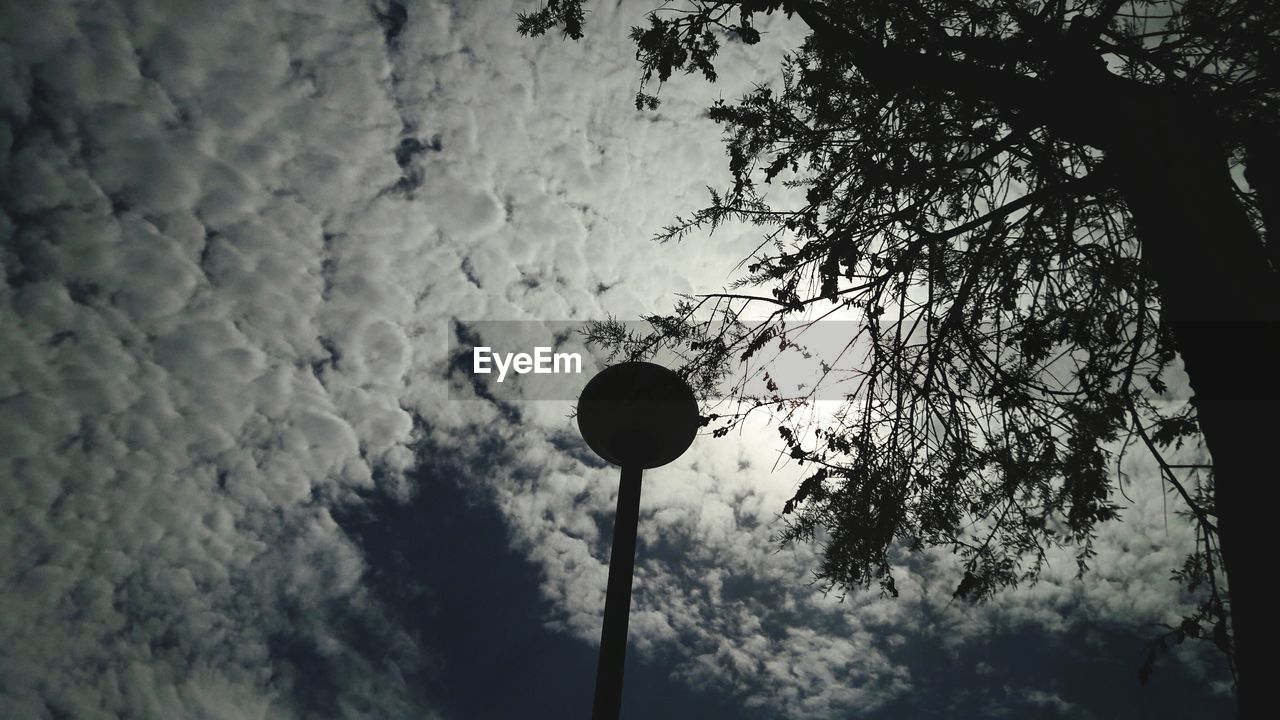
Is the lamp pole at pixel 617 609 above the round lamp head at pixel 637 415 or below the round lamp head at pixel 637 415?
below

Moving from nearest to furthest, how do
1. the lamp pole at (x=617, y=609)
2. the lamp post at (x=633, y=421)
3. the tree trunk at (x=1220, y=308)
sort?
1. the tree trunk at (x=1220, y=308)
2. the lamp pole at (x=617, y=609)
3. the lamp post at (x=633, y=421)

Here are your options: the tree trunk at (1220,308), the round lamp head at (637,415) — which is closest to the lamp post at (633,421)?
the round lamp head at (637,415)

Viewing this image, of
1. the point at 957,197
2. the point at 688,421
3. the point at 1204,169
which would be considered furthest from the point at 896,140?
the point at 688,421

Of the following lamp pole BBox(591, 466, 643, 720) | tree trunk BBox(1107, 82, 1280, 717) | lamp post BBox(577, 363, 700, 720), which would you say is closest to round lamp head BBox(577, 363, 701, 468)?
lamp post BBox(577, 363, 700, 720)

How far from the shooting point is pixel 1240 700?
8.14 feet

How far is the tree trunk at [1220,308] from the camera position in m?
2.49

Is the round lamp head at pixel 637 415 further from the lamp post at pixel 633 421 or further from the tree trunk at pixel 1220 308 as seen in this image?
the tree trunk at pixel 1220 308

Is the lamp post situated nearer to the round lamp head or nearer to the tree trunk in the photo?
the round lamp head

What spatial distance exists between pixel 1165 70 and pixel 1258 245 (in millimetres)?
1614

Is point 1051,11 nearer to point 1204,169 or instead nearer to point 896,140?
point 896,140

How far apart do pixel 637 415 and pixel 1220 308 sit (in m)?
3.06

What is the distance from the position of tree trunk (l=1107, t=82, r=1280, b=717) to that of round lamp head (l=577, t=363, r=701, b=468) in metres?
2.64

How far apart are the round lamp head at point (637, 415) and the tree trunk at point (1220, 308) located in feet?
8.65

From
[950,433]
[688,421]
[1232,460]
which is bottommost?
[1232,460]
